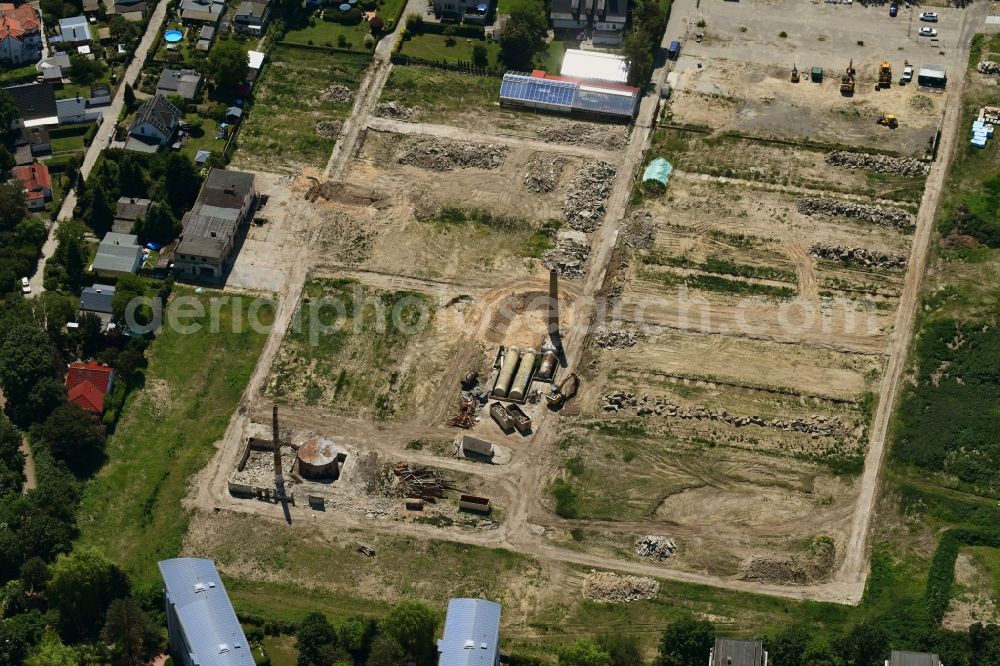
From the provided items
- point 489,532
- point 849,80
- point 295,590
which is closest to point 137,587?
point 295,590

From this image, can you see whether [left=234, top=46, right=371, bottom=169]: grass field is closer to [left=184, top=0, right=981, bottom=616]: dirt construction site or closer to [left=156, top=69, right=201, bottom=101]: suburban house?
[left=184, top=0, right=981, bottom=616]: dirt construction site

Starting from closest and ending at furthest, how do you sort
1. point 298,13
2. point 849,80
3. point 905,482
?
1. point 905,482
2. point 849,80
3. point 298,13

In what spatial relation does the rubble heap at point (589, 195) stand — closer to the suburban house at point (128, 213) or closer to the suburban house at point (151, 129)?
the suburban house at point (128, 213)

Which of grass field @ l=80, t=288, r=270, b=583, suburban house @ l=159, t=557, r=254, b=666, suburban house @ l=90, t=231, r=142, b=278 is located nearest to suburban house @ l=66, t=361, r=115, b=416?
grass field @ l=80, t=288, r=270, b=583

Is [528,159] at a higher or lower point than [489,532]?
higher

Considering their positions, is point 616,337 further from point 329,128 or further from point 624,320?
point 329,128

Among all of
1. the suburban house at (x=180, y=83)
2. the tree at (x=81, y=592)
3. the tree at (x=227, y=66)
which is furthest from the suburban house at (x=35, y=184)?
the tree at (x=81, y=592)

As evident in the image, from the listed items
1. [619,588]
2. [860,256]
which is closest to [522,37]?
[860,256]

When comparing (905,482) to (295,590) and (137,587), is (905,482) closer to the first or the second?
(295,590)
